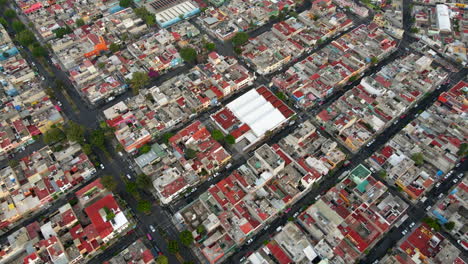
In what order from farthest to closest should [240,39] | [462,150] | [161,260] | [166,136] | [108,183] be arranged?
[240,39], [166,136], [462,150], [108,183], [161,260]

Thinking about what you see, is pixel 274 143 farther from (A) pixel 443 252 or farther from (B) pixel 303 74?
(A) pixel 443 252

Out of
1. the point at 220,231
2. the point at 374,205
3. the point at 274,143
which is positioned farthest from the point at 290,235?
the point at 274,143

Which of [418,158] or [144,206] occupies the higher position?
[144,206]

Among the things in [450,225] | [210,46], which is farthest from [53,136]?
[450,225]

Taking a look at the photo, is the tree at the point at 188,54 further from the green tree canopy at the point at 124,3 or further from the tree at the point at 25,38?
the tree at the point at 25,38

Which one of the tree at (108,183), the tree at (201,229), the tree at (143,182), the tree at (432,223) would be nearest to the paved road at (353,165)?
the tree at (432,223)

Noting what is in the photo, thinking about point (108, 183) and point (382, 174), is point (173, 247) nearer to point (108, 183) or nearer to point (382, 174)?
point (108, 183)
